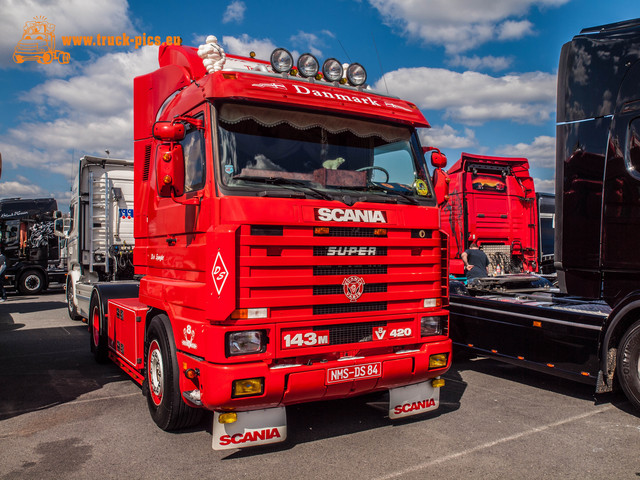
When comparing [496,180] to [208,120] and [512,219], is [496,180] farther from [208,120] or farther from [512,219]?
[208,120]

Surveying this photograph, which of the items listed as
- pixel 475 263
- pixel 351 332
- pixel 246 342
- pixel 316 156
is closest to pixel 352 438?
pixel 351 332

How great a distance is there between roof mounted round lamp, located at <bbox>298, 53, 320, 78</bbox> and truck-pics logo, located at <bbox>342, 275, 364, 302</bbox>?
1939 mm

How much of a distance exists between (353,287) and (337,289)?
14cm

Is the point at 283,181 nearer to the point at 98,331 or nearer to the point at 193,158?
the point at 193,158

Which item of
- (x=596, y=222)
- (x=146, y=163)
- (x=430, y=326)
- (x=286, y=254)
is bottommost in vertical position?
(x=430, y=326)

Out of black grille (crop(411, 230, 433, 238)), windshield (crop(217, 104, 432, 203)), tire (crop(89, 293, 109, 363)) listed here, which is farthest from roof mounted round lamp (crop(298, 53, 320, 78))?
tire (crop(89, 293, 109, 363))

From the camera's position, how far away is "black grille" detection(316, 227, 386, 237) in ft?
14.4

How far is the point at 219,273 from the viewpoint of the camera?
13.2 feet

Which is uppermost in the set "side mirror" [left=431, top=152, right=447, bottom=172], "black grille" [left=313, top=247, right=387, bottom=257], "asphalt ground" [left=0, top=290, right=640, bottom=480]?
"side mirror" [left=431, top=152, right=447, bottom=172]

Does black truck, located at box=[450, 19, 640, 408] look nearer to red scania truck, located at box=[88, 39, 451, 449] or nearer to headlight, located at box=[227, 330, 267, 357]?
red scania truck, located at box=[88, 39, 451, 449]

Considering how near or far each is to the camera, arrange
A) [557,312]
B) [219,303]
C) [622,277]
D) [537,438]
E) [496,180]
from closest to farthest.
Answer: [219,303] → [537,438] → [622,277] → [557,312] → [496,180]

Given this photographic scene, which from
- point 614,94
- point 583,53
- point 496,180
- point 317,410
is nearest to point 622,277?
point 614,94

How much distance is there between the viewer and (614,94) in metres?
5.50

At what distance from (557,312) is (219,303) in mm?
3788
